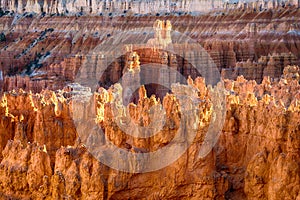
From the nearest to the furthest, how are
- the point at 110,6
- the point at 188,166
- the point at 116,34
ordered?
the point at 188,166 < the point at 116,34 < the point at 110,6

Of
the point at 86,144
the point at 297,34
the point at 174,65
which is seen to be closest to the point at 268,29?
the point at 297,34

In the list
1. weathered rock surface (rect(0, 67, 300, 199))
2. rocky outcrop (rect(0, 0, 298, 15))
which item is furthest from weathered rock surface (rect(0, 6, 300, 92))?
weathered rock surface (rect(0, 67, 300, 199))

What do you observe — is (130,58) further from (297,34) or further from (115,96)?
(297,34)

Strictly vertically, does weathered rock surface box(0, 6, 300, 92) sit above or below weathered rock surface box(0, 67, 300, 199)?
above

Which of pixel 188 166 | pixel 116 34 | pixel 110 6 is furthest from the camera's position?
pixel 110 6

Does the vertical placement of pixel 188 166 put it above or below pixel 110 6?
below

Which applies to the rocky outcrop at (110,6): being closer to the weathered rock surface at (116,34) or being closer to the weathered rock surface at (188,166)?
the weathered rock surface at (116,34)

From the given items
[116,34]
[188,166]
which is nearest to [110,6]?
[116,34]

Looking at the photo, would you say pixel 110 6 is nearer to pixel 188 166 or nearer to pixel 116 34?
pixel 116 34

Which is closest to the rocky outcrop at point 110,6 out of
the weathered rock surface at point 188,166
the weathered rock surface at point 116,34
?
the weathered rock surface at point 116,34

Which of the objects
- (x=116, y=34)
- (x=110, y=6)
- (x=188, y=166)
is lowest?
(x=188, y=166)

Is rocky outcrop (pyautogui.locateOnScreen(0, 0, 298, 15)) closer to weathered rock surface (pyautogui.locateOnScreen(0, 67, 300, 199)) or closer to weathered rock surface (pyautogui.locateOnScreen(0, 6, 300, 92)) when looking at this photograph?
weathered rock surface (pyautogui.locateOnScreen(0, 6, 300, 92))

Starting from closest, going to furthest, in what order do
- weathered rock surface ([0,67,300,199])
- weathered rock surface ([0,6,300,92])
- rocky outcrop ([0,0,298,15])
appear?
weathered rock surface ([0,67,300,199]) → weathered rock surface ([0,6,300,92]) → rocky outcrop ([0,0,298,15])
